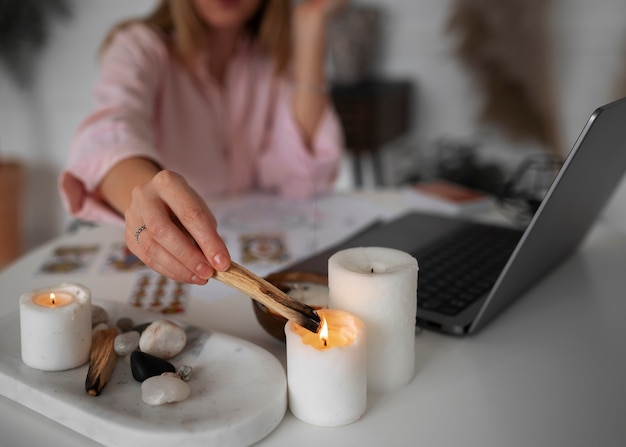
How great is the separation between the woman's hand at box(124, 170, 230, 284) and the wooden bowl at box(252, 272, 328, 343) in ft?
0.34

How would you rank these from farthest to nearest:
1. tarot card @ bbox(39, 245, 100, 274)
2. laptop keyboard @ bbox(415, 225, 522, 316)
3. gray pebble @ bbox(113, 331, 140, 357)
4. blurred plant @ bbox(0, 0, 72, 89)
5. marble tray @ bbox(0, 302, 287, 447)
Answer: blurred plant @ bbox(0, 0, 72, 89) < tarot card @ bbox(39, 245, 100, 274) < laptop keyboard @ bbox(415, 225, 522, 316) < gray pebble @ bbox(113, 331, 140, 357) < marble tray @ bbox(0, 302, 287, 447)

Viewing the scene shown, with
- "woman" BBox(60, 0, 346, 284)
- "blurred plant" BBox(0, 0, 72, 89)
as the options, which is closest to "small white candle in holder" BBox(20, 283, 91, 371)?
"woman" BBox(60, 0, 346, 284)

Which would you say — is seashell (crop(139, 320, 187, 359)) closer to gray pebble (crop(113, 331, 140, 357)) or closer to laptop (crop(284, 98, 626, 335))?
gray pebble (crop(113, 331, 140, 357))

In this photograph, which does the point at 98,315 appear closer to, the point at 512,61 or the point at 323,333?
the point at 323,333

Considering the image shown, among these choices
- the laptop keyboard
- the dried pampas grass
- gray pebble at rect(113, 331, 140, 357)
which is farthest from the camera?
the dried pampas grass

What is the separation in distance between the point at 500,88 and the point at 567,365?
1700 mm

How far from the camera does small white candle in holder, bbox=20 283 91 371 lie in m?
0.53

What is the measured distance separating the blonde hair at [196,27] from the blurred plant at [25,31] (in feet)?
4.88

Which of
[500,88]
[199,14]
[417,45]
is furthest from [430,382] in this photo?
[417,45]

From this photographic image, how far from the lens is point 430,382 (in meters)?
0.58

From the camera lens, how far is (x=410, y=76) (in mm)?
2410

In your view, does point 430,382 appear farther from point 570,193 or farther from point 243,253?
point 243,253

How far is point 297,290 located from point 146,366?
0.61ft

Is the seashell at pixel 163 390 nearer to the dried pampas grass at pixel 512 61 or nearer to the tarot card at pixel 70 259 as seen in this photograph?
the tarot card at pixel 70 259
